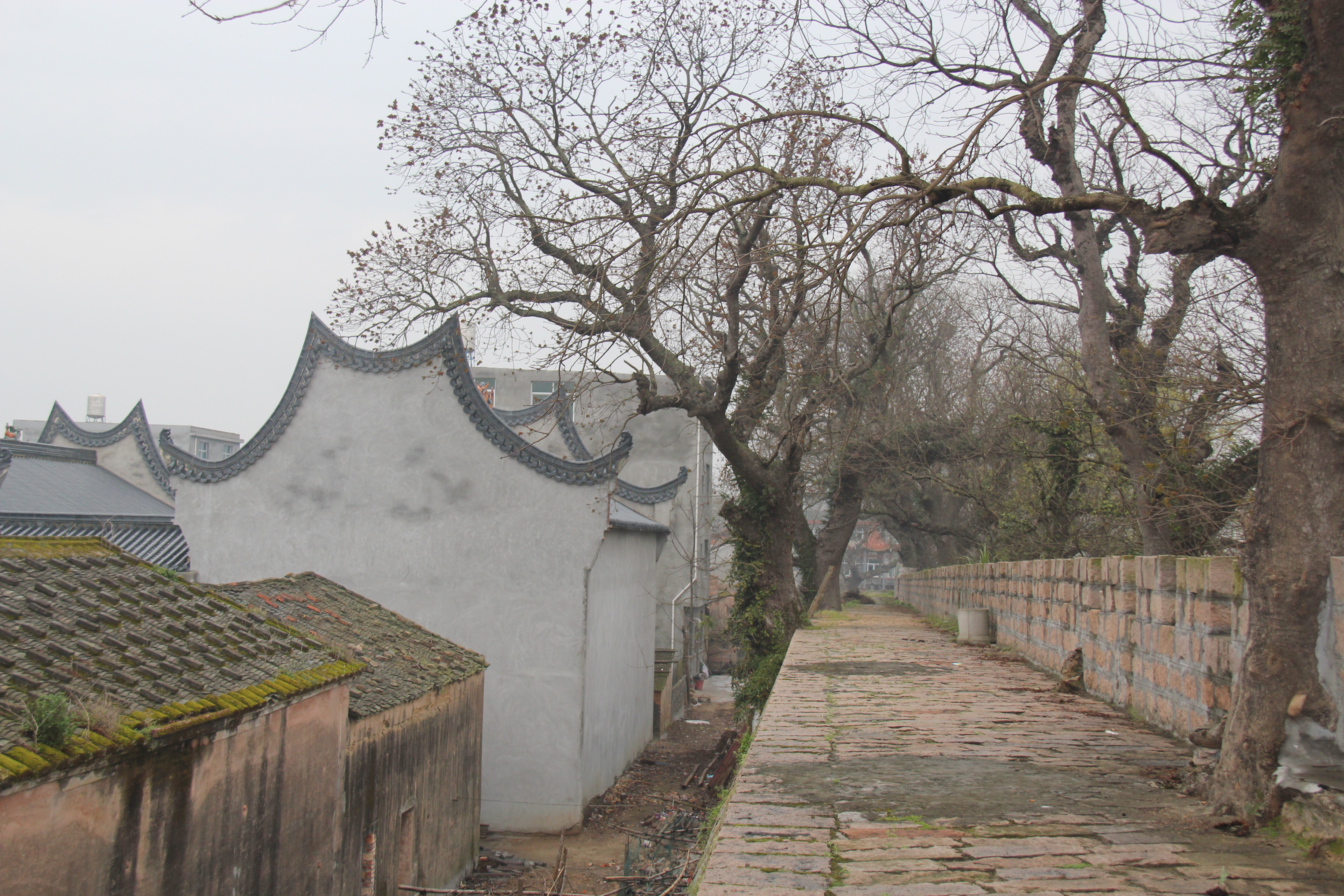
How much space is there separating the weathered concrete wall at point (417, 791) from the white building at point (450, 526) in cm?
208

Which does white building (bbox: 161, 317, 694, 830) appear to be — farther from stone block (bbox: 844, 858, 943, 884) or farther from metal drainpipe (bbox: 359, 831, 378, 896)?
stone block (bbox: 844, 858, 943, 884)

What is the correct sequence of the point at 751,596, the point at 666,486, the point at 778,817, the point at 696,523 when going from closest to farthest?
the point at 778,817
the point at 751,596
the point at 666,486
the point at 696,523

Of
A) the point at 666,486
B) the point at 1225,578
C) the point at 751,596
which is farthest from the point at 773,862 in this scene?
the point at 666,486

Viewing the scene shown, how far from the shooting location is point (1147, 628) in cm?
657

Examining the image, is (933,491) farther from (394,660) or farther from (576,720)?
(394,660)

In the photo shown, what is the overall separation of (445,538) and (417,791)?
5689 mm

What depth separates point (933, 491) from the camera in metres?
30.3

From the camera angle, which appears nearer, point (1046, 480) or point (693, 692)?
point (1046, 480)

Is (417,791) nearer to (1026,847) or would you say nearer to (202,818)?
(202,818)

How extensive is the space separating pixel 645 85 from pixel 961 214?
297 inches

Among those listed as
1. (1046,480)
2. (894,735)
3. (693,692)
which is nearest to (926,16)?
(894,735)

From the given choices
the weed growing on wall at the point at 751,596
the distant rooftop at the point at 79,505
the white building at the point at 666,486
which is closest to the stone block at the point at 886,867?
the weed growing on wall at the point at 751,596

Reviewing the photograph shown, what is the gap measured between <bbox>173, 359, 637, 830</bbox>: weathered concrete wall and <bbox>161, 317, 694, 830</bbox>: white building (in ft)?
0.07

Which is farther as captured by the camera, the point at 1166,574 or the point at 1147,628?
the point at 1147,628
